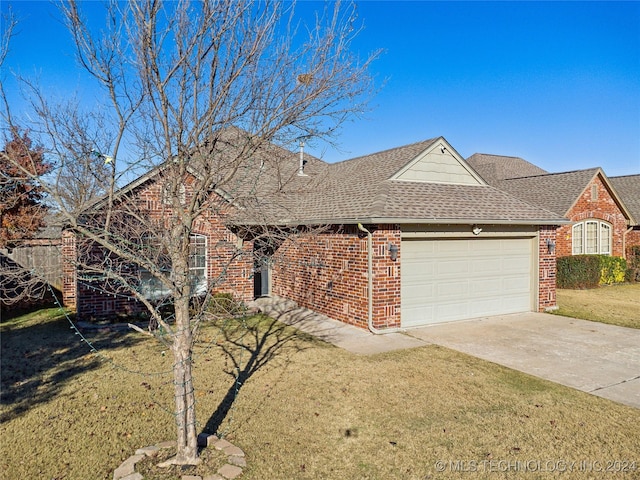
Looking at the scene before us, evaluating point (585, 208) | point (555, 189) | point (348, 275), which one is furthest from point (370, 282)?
point (555, 189)

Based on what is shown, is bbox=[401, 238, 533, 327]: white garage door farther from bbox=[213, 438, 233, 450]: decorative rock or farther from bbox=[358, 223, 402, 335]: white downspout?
bbox=[213, 438, 233, 450]: decorative rock

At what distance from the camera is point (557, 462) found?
4273 mm

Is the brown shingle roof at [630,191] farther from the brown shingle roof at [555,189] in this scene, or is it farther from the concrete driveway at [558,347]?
the concrete driveway at [558,347]

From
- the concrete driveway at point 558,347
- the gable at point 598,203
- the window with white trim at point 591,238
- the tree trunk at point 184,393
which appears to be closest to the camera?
the tree trunk at point 184,393

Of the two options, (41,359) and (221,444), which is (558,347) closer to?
(221,444)

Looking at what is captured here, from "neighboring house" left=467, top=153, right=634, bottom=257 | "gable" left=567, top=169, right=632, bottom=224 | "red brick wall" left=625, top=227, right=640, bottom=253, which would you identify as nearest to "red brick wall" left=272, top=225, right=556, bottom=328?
"neighboring house" left=467, top=153, right=634, bottom=257

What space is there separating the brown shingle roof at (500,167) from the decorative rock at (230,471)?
81.4 ft

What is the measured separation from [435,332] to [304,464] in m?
6.17

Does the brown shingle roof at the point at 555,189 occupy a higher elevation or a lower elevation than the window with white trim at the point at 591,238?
higher

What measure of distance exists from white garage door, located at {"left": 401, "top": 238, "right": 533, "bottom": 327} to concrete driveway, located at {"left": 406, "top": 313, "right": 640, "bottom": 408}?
341 mm

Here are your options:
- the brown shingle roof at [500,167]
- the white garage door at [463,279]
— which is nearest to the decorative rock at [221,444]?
the white garage door at [463,279]

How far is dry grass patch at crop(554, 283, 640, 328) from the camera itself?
37.3 feet

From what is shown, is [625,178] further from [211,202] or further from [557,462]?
[211,202]

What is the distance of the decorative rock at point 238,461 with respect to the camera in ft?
13.7
